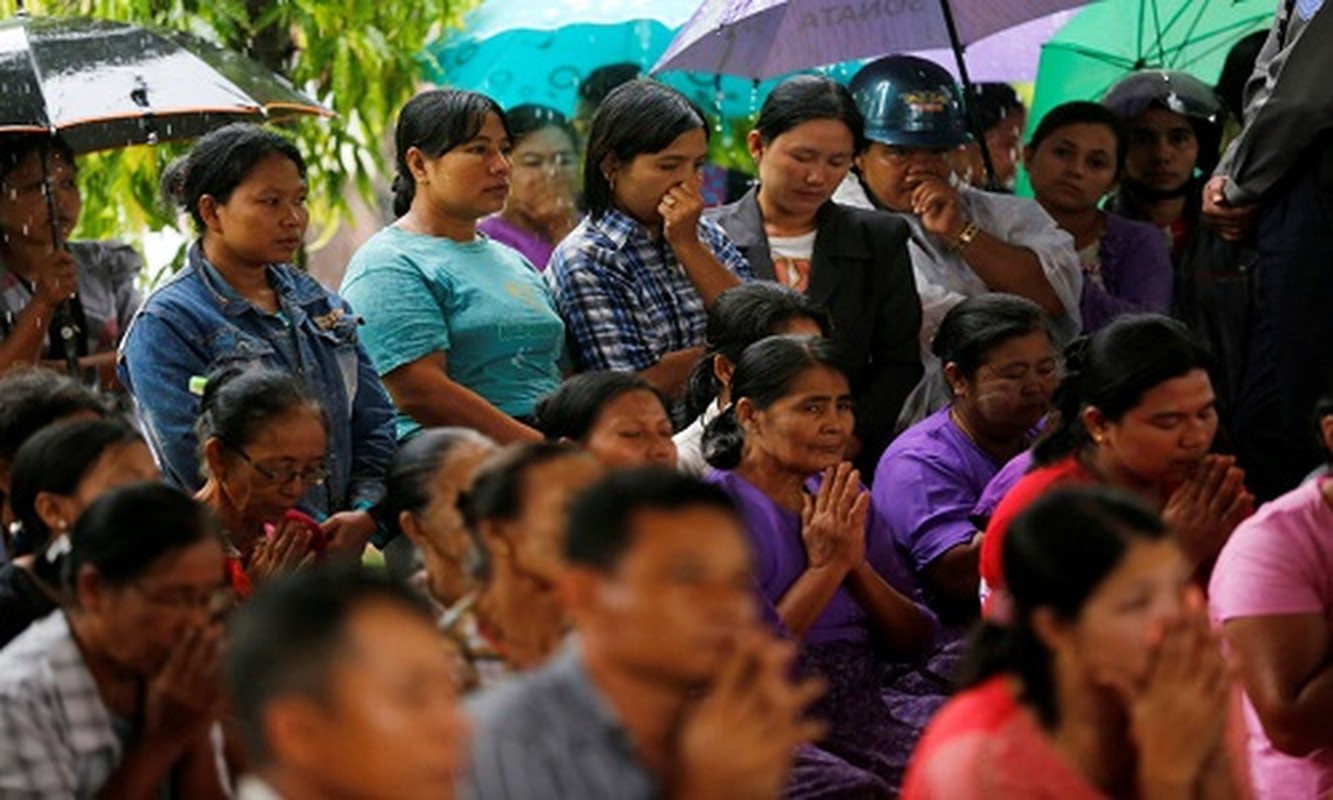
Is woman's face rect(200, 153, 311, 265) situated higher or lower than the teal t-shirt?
higher

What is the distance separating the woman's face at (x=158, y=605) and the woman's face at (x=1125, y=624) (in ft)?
4.24

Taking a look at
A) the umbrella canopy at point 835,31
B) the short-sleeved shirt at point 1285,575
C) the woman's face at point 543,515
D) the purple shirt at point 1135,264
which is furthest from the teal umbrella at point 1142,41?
the woman's face at point 543,515

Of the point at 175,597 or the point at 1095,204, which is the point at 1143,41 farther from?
the point at 175,597

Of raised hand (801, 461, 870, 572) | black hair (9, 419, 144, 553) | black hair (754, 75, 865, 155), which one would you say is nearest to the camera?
black hair (9, 419, 144, 553)

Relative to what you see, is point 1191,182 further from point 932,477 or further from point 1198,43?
point 932,477

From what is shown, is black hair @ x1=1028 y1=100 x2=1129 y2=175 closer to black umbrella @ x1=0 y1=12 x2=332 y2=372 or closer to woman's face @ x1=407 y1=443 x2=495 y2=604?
black umbrella @ x1=0 y1=12 x2=332 y2=372

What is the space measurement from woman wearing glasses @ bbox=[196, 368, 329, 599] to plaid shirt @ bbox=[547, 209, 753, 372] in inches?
46.1

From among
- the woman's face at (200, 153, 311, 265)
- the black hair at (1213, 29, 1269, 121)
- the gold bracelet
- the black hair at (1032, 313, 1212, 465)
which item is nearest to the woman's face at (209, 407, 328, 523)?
the woman's face at (200, 153, 311, 265)

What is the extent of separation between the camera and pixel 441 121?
5.99m

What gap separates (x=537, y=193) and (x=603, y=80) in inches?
42.2

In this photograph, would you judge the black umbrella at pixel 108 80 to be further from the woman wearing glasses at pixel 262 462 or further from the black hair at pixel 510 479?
the black hair at pixel 510 479

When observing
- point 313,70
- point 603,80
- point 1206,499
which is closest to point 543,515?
point 1206,499

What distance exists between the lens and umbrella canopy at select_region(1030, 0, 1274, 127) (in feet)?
27.1

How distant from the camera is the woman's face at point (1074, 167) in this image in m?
7.04
